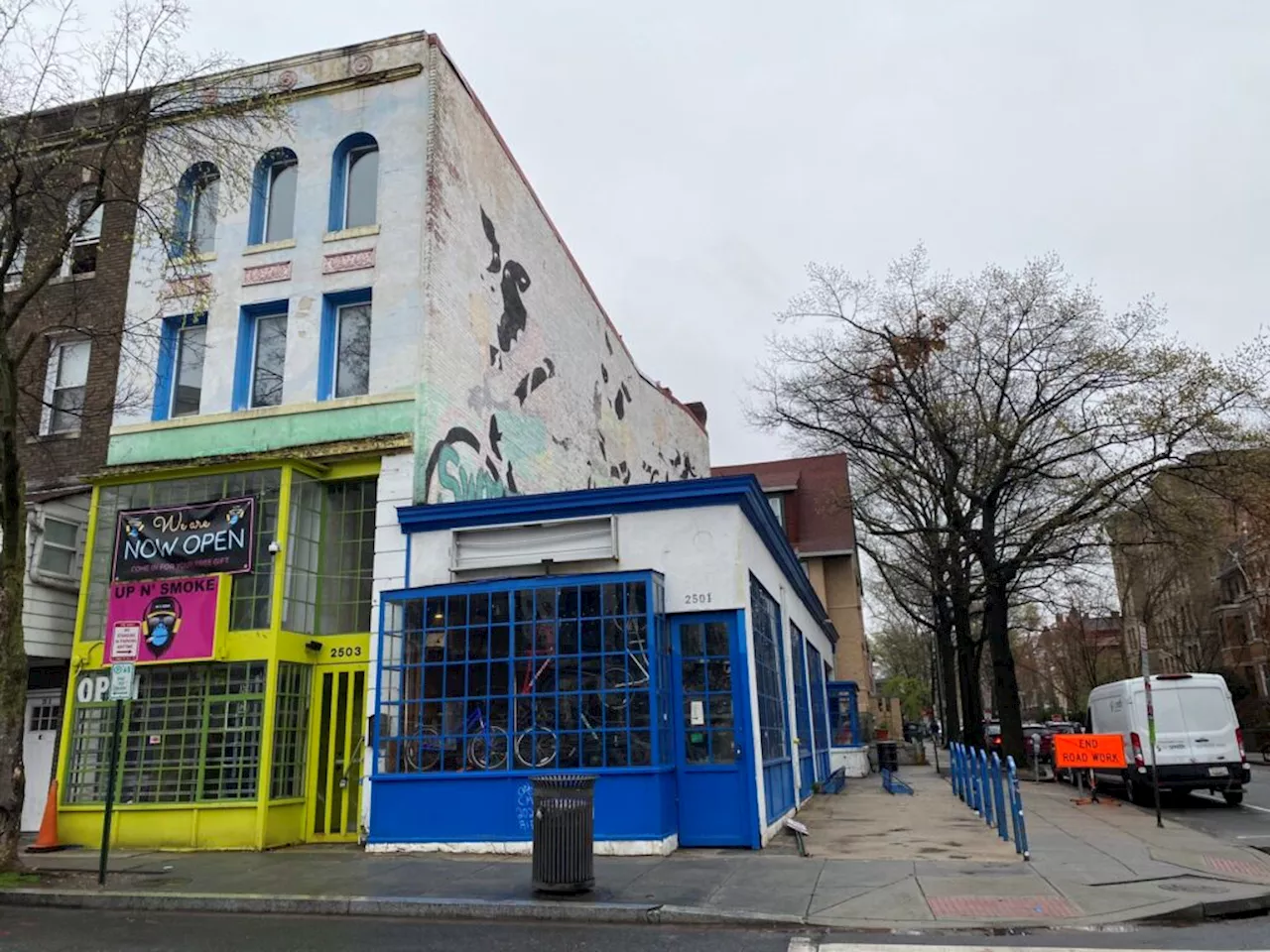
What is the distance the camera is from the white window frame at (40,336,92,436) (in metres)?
16.3

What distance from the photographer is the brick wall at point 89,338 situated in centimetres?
1570

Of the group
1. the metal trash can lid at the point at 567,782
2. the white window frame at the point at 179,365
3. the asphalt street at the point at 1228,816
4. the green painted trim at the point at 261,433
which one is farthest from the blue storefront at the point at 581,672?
the asphalt street at the point at 1228,816

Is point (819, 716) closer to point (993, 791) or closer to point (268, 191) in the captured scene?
point (993, 791)

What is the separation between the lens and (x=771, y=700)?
13.9 meters

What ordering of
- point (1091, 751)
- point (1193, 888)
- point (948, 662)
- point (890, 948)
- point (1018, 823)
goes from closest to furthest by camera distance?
point (890, 948) < point (1193, 888) < point (1018, 823) < point (1091, 751) < point (948, 662)

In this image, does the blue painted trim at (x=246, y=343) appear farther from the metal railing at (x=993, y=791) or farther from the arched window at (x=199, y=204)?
the metal railing at (x=993, y=791)

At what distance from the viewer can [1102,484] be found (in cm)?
2394

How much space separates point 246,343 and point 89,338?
349 cm

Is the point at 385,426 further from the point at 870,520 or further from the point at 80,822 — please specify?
the point at 870,520

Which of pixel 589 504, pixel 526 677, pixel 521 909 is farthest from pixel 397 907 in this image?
pixel 589 504

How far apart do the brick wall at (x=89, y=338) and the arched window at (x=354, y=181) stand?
3.23m

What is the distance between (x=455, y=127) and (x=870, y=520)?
64.2ft

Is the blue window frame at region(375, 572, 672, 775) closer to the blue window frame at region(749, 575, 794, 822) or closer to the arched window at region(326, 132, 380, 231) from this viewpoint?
the blue window frame at region(749, 575, 794, 822)

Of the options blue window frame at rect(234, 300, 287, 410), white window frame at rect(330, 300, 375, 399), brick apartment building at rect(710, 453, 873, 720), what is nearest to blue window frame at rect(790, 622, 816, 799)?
white window frame at rect(330, 300, 375, 399)
